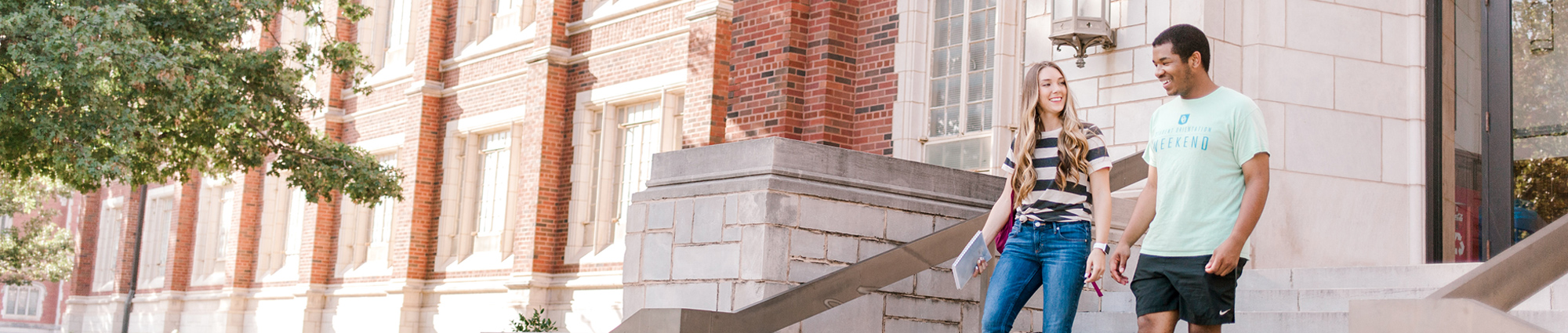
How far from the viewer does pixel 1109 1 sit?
29.9ft

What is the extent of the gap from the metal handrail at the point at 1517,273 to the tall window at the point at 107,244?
114 feet

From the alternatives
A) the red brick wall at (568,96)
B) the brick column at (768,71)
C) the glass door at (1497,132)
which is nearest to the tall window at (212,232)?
the red brick wall at (568,96)

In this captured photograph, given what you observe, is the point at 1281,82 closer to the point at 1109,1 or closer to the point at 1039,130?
the point at 1109,1

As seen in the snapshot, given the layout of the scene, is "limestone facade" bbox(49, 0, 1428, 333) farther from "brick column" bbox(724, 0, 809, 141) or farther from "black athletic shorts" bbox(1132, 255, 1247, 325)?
"black athletic shorts" bbox(1132, 255, 1247, 325)

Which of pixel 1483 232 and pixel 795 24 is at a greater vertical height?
pixel 795 24

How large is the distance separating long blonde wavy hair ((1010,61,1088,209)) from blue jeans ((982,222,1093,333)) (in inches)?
5.5

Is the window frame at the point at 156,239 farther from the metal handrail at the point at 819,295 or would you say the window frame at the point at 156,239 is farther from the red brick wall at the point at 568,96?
the metal handrail at the point at 819,295

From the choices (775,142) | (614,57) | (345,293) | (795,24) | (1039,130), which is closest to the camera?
(1039,130)

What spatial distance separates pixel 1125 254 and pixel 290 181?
15040 millimetres

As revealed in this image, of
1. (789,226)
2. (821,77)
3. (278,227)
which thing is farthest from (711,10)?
(278,227)

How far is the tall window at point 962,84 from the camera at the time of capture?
10922mm

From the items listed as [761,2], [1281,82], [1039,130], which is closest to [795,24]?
[761,2]

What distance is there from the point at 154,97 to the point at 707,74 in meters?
5.98

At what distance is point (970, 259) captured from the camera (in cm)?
492
